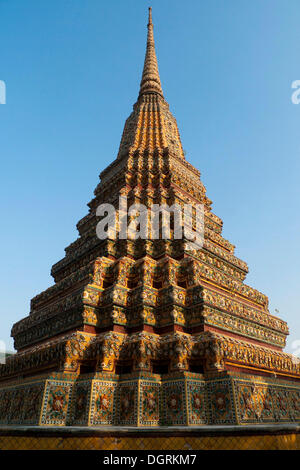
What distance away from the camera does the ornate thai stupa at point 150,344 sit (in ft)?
22.6

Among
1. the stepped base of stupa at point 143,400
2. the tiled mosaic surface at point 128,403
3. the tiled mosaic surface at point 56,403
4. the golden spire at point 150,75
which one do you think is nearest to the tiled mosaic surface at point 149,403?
the stepped base of stupa at point 143,400

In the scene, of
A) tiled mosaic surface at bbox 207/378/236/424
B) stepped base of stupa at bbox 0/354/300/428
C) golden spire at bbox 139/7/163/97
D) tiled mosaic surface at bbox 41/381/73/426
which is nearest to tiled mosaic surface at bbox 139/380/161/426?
stepped base of stupa at bbox 0/354/300/428

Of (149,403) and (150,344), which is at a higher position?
(150,344)

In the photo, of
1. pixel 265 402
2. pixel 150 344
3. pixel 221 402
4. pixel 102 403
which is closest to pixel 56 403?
pixel 102 403

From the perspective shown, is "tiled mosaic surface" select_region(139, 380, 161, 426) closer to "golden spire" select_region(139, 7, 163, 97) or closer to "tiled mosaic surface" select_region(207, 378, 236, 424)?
"tiled mosaic surface" select_region(207, 378, 236, 424)

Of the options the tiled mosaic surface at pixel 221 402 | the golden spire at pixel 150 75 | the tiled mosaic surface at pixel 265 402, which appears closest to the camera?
the tiled mosaic surface at pixel 221 402

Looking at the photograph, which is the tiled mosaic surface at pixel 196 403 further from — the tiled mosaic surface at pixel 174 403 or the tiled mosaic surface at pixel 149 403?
the tiled mosaic surface at pixel 149 403

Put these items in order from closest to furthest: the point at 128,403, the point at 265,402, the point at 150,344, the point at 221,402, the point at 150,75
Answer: the point at 221,402 < the point at 128,403 < the point at 265,402 < the point at 150,344 < the point at 150,75

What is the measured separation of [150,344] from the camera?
26.3 feet

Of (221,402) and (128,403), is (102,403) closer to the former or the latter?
(128,403)

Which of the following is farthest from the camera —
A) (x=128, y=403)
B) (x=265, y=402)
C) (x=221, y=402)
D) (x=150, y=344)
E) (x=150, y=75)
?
(x=150, y=75)

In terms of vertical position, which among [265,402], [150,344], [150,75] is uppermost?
[150,75]

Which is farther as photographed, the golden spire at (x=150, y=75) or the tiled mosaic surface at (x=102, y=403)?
the golden spire at (x=150, y=75)

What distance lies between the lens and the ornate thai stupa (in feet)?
22.6
